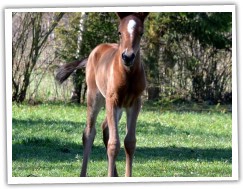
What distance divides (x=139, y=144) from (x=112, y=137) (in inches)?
129

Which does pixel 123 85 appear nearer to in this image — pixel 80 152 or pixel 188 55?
pixel 80 152

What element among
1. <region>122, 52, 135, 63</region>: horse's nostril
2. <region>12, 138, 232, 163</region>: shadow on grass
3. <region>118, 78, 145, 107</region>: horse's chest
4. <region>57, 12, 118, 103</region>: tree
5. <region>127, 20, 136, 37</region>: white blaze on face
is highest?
<region>57, 12, 118, 103</region>: tree

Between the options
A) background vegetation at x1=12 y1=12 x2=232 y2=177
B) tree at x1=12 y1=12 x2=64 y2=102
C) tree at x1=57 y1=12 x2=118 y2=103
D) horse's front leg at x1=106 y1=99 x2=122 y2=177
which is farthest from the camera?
tree at x1=57 y1=12 x2=118 y2=103

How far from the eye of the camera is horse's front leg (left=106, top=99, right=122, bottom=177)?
886cm

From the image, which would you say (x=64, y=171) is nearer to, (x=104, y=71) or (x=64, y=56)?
(x=104, y=71)

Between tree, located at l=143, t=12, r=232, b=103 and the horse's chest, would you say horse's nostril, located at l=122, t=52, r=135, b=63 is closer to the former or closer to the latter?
the horse's chest

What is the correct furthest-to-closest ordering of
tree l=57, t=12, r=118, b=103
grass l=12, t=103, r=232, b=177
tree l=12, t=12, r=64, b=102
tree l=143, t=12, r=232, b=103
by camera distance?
tree l=143, t=12, r=232, b=103 → tree l=57, t=12, r=118, b=103 → tree l=12, t=12, r=64, b=102 → grass l=12, t=103, r=232, b=177

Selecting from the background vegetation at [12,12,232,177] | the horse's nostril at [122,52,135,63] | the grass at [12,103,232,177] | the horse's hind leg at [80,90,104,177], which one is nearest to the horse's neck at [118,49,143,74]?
the horse's nostril at [122,52,135,63]

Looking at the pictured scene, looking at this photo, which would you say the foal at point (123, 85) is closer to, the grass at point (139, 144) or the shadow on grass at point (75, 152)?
the grass at point (139, 144)

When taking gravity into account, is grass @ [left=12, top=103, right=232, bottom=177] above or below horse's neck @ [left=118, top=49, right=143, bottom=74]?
below

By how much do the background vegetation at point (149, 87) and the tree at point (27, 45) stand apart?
22 mm

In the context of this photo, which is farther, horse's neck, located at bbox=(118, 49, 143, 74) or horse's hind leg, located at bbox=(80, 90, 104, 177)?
horse's hind leg, located at bbox=(80, 90, 104, 177)

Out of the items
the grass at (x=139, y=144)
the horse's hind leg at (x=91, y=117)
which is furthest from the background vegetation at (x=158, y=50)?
the horse's hind leg at (x=91, y=117)

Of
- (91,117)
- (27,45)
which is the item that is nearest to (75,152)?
(91,117)
